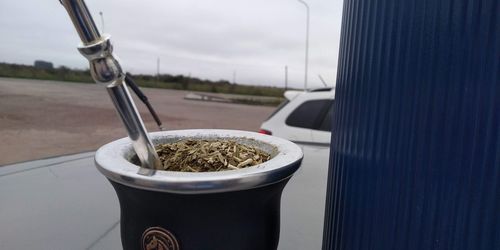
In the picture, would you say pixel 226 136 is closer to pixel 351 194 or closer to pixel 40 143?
pixel 351 194

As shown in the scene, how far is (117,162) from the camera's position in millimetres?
690

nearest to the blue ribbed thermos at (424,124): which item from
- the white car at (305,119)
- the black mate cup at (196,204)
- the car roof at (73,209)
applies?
the black mate cup at (196,204)

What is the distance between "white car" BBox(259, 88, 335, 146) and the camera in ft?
12.6

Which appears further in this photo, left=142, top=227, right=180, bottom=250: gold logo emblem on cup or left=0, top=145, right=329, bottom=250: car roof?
left=0, top=145, right=329, bottom=250: car roof

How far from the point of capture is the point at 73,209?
1415mm

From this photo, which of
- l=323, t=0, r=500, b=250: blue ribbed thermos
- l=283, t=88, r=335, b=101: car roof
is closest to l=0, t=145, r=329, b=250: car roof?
l=323, t=0, r=500, b=250: blue ribbed thermos

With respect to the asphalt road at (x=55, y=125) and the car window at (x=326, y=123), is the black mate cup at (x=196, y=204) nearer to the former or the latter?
the car window at (x=326, y=123)

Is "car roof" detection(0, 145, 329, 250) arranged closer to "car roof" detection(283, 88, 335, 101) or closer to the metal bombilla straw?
the metal bombilla straw

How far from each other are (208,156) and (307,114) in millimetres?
3261

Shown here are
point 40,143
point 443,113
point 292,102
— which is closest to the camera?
point 443,113

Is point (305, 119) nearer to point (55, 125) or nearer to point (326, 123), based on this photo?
point (326, 123)

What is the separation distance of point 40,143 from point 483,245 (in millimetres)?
8155

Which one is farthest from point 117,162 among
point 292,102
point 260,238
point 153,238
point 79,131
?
point 79,131

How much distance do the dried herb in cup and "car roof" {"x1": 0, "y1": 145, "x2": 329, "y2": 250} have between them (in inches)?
18.0
